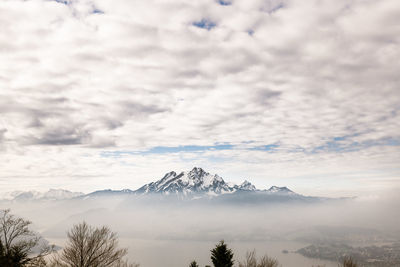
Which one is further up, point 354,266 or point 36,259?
point 36,259

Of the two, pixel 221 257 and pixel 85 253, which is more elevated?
pixel 85 253

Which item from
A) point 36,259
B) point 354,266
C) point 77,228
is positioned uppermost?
point 77,228

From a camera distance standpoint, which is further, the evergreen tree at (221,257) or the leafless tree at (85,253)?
the evergreen tree at (221,257)

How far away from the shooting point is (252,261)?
4119 centimetres

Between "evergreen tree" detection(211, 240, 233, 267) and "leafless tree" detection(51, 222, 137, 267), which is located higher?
"leafless tree" detection(51, 222, 137, 267)

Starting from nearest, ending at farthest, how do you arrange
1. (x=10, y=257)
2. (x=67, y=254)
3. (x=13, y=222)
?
(x=10, y=257), (x=67, y=254), (x=13, y=222)

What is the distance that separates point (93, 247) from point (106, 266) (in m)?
2.99

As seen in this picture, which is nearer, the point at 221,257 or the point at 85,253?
the point at 85,253

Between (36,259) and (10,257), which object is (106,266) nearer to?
(36,259)

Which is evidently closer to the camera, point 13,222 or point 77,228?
point 77,228

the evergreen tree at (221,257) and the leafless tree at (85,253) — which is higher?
the leafless tree at (85,253)

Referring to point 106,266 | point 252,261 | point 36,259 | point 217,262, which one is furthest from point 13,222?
point 252,261

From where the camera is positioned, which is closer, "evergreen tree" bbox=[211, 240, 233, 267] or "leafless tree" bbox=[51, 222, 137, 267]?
"leafless tree" bbox=[51, 222, 137, 267]

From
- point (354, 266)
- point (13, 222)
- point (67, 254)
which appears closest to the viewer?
point (67, 254)
